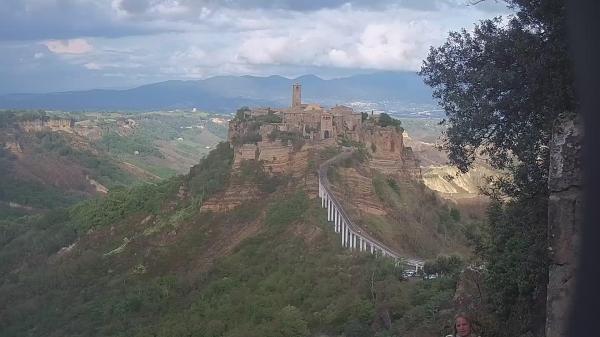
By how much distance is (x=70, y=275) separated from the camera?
4009cm

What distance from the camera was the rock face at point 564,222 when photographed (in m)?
6.93

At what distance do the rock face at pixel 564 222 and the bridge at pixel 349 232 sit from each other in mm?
14591

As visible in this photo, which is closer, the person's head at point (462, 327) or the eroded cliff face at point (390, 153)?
the person's head at point (462, 327)

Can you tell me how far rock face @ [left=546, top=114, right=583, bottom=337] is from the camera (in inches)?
273

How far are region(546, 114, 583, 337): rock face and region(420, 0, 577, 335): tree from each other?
39.5 inches

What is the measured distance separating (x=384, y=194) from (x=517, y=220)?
86.3 feet

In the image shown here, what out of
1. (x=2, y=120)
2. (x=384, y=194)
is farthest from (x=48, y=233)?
(x=2, y=120)

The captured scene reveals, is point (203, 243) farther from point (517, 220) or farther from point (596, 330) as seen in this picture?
point (596, 330)

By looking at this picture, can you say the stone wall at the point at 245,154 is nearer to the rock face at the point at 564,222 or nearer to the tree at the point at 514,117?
the tree at the point at 514,117

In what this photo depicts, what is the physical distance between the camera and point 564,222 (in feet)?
23.2

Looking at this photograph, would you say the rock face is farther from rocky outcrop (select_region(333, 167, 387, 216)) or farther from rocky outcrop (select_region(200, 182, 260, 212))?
rocky outcrop (select_region(200, 182, 260, 212))

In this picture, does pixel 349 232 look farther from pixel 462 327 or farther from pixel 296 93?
pixel 296 93

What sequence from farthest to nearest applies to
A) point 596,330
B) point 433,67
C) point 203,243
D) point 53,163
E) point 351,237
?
point 53,163 → point 203,243 → point 351,237 → point 433,67 → point 596,330

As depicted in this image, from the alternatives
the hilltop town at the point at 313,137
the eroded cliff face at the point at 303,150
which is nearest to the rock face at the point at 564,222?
the eroded cliff face at the point at 303,150
